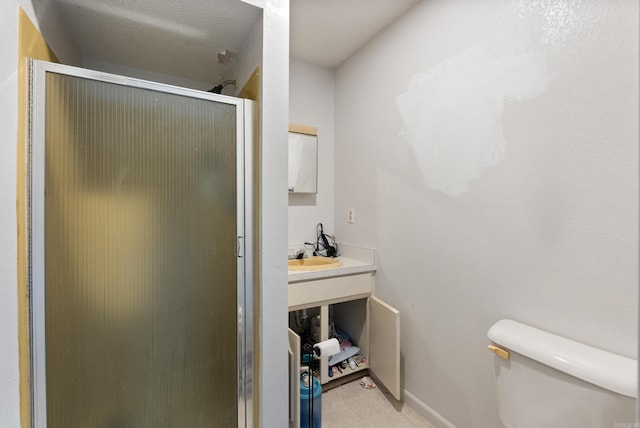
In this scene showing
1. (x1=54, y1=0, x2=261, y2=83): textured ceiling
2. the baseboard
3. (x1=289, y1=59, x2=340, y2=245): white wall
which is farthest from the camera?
(x1=289, y1=59, x2=340, y2=245): white wall

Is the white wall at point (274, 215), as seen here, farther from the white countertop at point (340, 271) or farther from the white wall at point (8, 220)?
the white wall at point (8, 220)

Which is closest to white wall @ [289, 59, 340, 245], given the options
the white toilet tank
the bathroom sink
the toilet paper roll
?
the bathroom sink

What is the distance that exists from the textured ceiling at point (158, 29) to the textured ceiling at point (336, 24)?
0.61m

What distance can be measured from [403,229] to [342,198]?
2.33 ft

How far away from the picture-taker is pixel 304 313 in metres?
2.12

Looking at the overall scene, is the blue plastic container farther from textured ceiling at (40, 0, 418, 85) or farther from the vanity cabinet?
textured ceiling at (40, 0, 418, 85)

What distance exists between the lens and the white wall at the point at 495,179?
3.13ft

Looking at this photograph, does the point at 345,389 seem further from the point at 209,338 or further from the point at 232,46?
the point at 232,46

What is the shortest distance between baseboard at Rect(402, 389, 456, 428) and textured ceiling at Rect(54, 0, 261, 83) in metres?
2.22

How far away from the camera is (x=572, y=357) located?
93 cm

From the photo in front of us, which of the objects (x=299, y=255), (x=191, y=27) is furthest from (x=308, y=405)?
(x=191, y=27)

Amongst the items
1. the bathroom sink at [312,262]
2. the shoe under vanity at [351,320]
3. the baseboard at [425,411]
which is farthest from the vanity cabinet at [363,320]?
the bathroom sink at [312,262]

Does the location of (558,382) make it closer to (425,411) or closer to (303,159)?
(425,411)

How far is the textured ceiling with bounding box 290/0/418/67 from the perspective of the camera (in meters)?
1.69
